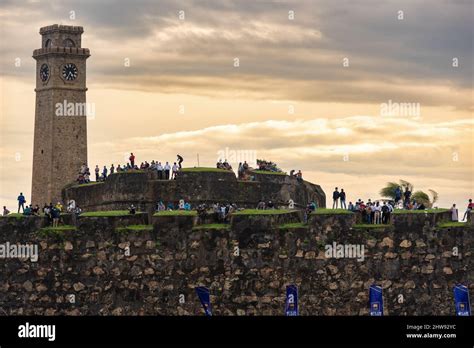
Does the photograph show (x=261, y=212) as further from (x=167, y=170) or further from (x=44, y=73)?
(x=44, y=73)

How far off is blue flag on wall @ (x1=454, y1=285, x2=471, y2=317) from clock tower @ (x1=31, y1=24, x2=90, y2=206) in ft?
183

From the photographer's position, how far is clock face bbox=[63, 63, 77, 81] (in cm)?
14125

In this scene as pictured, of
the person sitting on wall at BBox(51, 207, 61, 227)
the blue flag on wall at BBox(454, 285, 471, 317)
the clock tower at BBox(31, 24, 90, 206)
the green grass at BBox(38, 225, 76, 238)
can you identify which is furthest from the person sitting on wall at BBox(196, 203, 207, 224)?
the clock tower at BBox(31, 24, 90, 206)

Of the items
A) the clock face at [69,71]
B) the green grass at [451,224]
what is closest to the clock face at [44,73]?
the clock face at [69,71]

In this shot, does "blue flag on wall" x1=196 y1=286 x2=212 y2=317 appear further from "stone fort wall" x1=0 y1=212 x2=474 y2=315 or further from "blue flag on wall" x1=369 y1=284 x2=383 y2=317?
"blue flag on wall" x1=369 y1=284 x2=383 y2=317

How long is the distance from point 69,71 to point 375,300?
58504mm

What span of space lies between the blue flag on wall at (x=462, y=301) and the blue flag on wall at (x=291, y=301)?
713 centimetres

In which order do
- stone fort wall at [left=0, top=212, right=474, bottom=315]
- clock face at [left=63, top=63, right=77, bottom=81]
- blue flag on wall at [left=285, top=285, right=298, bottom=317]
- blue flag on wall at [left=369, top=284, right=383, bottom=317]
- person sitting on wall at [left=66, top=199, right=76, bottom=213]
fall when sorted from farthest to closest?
1. clock face at [left=63, top=63, right=77, bottom=81]
2. person sitting on wall at [left=66, top=199, right=76, bottom=213]
3. stone fort wall at [left=0, top=212, right=474, bottom=315]
4. blue flag on wall at [left=285, top=285, right=298, bottom=317]
5. blue flag on wall at [left=369, top=284, right=383, bottom=317]

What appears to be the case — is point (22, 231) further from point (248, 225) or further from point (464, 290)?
Result: point (464, 290)

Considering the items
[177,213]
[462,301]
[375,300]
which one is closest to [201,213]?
[177,213]

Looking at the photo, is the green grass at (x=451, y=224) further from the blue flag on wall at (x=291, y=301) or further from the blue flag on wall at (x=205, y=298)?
the blue flag on wall at (x=205, y=298)

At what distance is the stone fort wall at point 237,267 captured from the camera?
87875 mm

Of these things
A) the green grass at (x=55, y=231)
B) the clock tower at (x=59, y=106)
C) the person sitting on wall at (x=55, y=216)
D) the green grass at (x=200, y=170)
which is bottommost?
the green grass at (x=55, y=231)

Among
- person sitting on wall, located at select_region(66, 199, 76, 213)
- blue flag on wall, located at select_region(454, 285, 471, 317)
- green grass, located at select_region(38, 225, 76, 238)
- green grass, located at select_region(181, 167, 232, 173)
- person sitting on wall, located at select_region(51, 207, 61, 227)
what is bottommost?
blue flag on wall, located at select_region(454, 285, 471, 317)
